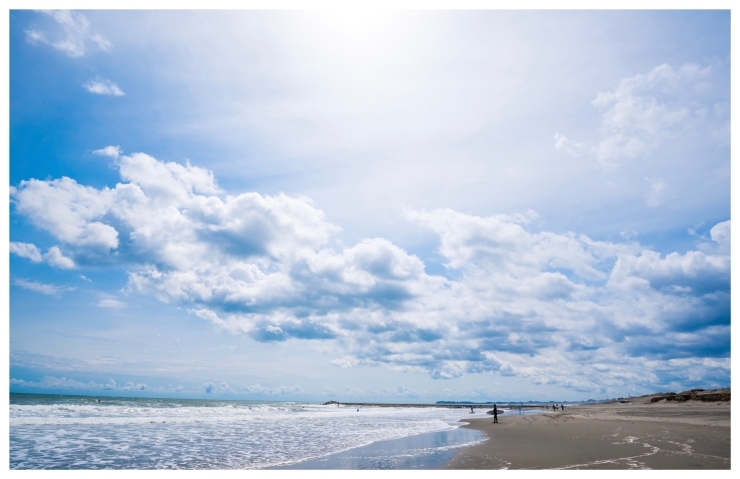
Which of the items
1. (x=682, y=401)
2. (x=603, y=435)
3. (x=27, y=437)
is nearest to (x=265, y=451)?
(x=27, y=437)

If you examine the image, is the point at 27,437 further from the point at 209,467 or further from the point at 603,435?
the point at 603,435

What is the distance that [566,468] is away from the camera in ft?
49.1

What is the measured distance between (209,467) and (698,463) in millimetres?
19053

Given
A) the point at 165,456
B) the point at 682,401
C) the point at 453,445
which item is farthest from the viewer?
the point at 682,401

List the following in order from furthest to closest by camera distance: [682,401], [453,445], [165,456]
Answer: [682,401] < [453,445] < [165,456]

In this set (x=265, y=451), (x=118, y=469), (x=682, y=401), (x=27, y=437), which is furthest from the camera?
(x=682, y=401)
